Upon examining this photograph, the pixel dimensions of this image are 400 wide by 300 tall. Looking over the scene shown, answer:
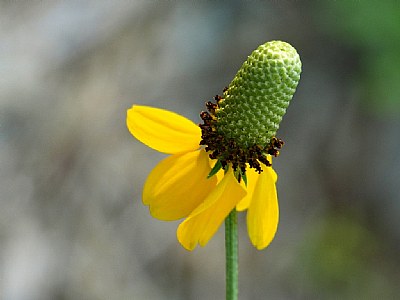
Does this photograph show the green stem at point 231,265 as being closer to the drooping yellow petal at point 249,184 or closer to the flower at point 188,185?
the flower at point 188,185

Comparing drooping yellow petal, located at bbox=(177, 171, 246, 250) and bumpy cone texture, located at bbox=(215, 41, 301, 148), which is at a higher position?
bumpy cone texture, located at bbox=(215, 41, 301, 148)

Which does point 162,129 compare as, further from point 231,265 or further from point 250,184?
point 231,265

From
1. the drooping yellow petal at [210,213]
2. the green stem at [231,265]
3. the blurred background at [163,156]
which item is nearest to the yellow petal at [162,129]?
the drooping yellow petal at [210,213]

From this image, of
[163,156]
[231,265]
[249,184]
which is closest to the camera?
[231,265]

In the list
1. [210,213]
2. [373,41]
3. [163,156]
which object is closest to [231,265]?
[210,213]

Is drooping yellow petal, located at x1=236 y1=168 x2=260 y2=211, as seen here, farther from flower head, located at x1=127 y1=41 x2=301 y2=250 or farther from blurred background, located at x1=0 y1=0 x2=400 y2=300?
blurred background, located at x1=0 y1=0 x2=400 y2=300

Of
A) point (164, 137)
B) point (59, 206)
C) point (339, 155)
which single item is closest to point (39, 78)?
point (59, 206)

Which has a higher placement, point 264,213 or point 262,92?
point 262,92

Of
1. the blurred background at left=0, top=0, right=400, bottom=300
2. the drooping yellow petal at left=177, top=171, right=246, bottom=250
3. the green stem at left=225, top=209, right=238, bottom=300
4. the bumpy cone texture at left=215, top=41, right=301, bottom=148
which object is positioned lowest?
the green stem at left=225, top=209, right=238, bottom=300

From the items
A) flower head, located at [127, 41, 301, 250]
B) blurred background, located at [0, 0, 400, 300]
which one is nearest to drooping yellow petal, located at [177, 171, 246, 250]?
flower head, located at [127, 41, 301, 250]
